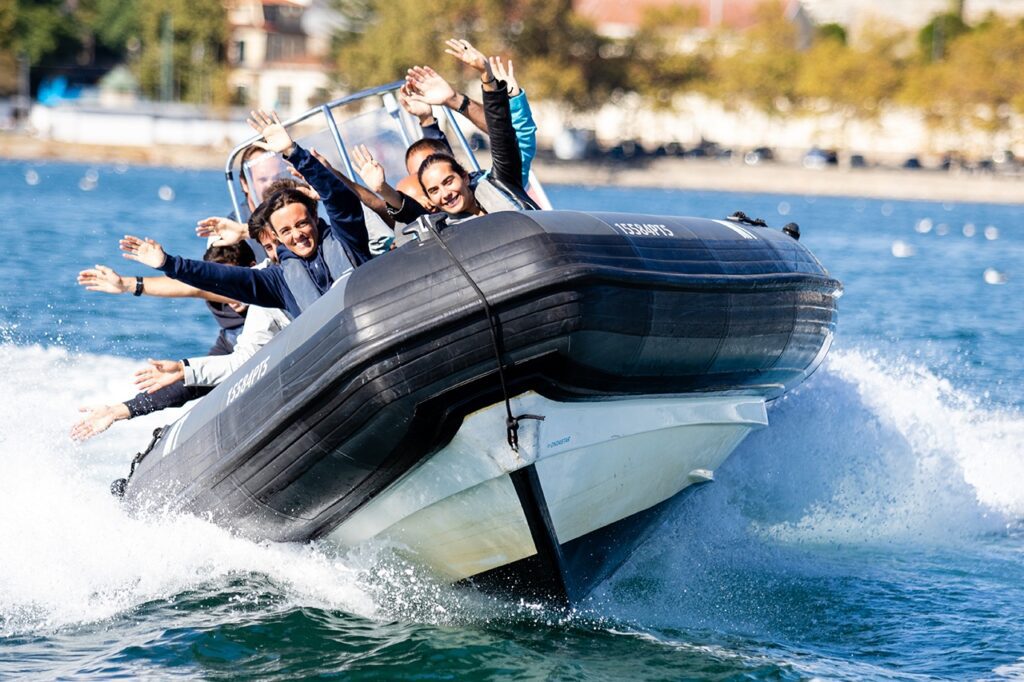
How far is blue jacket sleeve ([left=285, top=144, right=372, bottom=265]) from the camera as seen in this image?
536 centimetres

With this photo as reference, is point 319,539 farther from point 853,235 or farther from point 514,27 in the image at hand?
point 514,27

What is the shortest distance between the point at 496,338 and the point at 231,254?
2.42 m

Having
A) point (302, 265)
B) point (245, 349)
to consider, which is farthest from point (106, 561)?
point (302, 265)

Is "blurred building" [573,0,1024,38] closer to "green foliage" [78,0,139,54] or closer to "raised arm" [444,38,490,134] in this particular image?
"green foliage" [78,0,139,54]

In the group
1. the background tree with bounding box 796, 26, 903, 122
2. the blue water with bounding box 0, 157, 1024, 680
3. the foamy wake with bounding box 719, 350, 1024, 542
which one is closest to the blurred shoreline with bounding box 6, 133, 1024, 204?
the background tree with bounding box 796, 26, 903, 122

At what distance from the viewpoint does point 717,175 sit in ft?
191

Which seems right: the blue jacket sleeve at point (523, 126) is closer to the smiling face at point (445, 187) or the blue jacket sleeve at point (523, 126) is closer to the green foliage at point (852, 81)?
the smiling face at point (445, 187)

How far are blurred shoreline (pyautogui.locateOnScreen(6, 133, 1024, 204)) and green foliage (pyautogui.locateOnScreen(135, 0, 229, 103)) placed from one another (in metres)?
10.5

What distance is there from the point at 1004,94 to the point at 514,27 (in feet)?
70.2

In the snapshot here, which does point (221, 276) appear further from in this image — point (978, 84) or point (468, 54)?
point (978, 84)

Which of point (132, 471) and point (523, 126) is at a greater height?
point (523, 126)

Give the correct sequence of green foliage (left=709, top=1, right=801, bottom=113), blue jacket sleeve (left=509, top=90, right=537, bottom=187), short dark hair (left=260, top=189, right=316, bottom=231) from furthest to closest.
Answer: green foliage (left=709, top=1, right=801, bottom=113) < blue jacket sleeve (left=509, top=90, right=537, bottom=187) < short dark hair (left=260, top=189, right=316, bottom=231)

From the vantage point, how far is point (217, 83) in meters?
68.1

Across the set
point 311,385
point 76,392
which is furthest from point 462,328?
point 76,392
